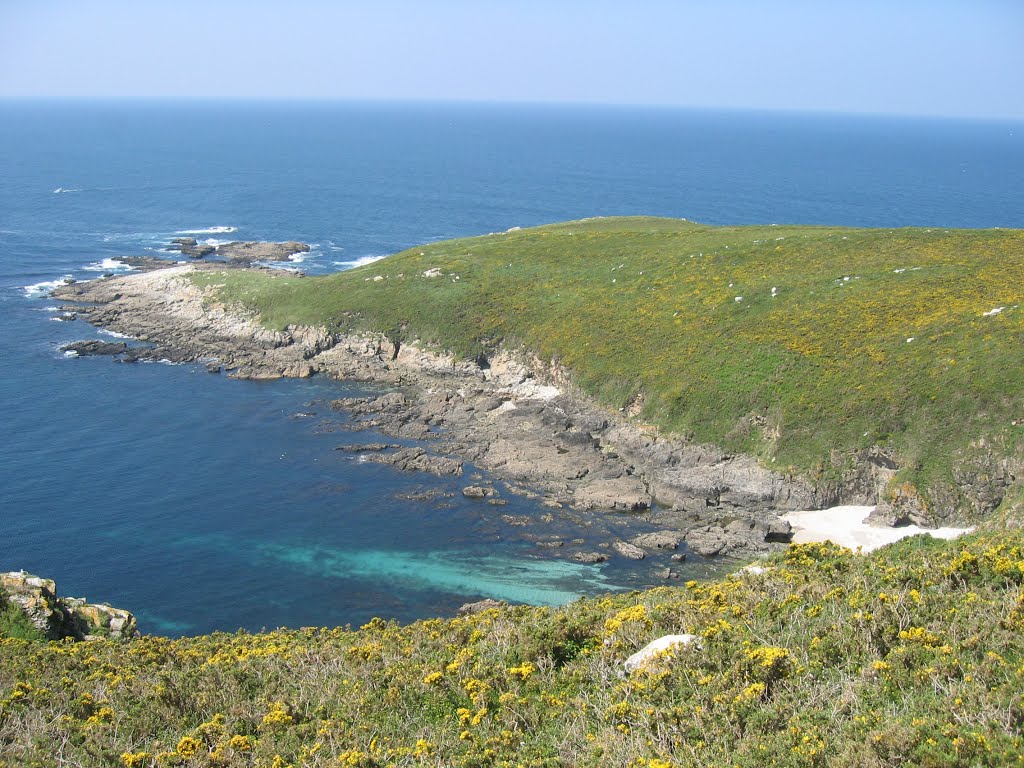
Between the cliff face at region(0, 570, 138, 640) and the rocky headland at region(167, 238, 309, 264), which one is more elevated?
the rocky headland at region(167, 238, 309, 264)

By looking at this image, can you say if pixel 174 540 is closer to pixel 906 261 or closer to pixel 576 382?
pixel 576 382

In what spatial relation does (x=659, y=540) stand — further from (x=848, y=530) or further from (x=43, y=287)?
(x=43, y=287)

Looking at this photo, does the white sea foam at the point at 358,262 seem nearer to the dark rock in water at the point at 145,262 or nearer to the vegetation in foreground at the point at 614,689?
the dark rock in water at the point at 145,262

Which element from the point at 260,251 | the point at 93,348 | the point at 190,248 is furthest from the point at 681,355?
the point at 190,248

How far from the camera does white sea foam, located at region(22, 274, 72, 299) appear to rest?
109m

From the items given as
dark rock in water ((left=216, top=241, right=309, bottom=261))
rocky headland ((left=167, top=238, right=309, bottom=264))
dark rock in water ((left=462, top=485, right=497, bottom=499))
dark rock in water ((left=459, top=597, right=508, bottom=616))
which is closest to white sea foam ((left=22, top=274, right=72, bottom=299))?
rocky headland ((left=167, top=238, right=309, bottom=264))

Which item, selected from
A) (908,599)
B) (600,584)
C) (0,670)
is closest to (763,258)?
(600,584)

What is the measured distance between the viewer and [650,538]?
Result: 54.2 meters

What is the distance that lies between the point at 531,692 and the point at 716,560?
33.0m

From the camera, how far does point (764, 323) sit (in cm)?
7206

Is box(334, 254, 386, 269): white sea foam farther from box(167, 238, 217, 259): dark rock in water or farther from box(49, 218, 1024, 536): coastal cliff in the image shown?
box(49, 218, 1024, 536): coastal cliff

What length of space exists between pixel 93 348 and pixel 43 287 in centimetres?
3109

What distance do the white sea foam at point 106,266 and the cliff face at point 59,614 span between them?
9509 centimetres

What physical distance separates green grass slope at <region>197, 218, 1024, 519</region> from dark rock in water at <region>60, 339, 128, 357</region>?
49.5 ft
